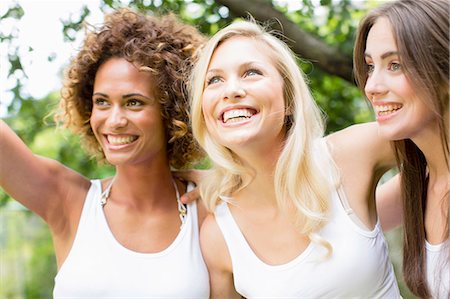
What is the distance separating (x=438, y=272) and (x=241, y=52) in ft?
4.00

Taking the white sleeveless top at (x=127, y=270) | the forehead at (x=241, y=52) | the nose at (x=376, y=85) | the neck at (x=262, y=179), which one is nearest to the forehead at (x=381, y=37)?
the nose at (x=376, y=85)

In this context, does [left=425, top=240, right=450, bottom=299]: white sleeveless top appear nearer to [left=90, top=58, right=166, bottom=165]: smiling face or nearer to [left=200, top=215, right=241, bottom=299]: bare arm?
[left=200, top=215, right=241, bottom=299]: bare arm

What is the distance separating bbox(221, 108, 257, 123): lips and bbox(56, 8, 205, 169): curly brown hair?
0.46 meters

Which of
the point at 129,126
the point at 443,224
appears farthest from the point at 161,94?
the point at 443,224

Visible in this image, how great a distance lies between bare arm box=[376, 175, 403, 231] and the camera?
11.1 feet

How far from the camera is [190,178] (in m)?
3.44

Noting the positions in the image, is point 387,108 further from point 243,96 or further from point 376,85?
point 243,96

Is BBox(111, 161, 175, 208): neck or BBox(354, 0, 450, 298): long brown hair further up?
BBox(354, 0, 450, 298): long brown hair

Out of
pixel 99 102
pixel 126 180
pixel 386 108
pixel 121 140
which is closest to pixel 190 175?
pixel 126 180

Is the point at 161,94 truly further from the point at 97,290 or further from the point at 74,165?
the point at 74,165

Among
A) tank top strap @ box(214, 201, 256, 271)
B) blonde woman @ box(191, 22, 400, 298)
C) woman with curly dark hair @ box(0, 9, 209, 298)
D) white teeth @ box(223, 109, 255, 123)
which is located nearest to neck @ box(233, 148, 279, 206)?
blonde woman @ box(191, 22, 400, 298)

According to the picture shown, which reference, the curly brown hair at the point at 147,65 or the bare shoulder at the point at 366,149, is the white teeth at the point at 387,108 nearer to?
the bare shoulder at the point at 366,149

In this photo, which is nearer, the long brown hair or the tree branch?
the long brown hair

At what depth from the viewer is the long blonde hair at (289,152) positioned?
2912 millimetres
